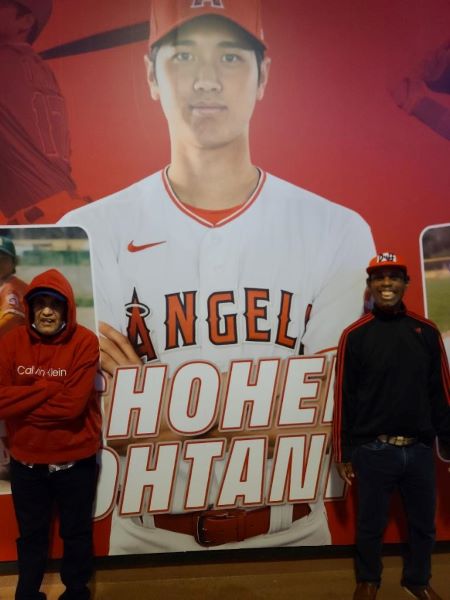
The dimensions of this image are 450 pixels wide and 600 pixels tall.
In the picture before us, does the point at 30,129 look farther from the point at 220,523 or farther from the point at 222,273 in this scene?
the point at 220,523

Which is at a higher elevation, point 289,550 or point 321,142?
point 321,142

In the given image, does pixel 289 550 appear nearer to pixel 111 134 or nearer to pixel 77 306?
pixel 77 306

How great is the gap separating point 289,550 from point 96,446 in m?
1.02

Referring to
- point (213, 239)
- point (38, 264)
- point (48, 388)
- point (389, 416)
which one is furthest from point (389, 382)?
point (38, 264)

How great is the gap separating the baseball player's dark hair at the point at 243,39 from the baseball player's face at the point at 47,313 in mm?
1071

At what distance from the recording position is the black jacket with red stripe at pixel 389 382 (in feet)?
6.32

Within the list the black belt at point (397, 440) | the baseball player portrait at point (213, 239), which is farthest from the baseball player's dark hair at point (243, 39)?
the black belt at point (397, 440)

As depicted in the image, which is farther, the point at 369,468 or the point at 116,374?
the point at 116,374

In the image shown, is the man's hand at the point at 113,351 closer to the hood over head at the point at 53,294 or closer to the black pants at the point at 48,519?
the hood over head at the point at 53,294

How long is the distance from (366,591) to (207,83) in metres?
2.12

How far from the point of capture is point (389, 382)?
193 cm

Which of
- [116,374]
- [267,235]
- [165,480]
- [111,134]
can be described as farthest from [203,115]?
[165,480]

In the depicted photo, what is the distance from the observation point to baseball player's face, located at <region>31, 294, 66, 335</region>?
187 centimetres

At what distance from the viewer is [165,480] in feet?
7.25
